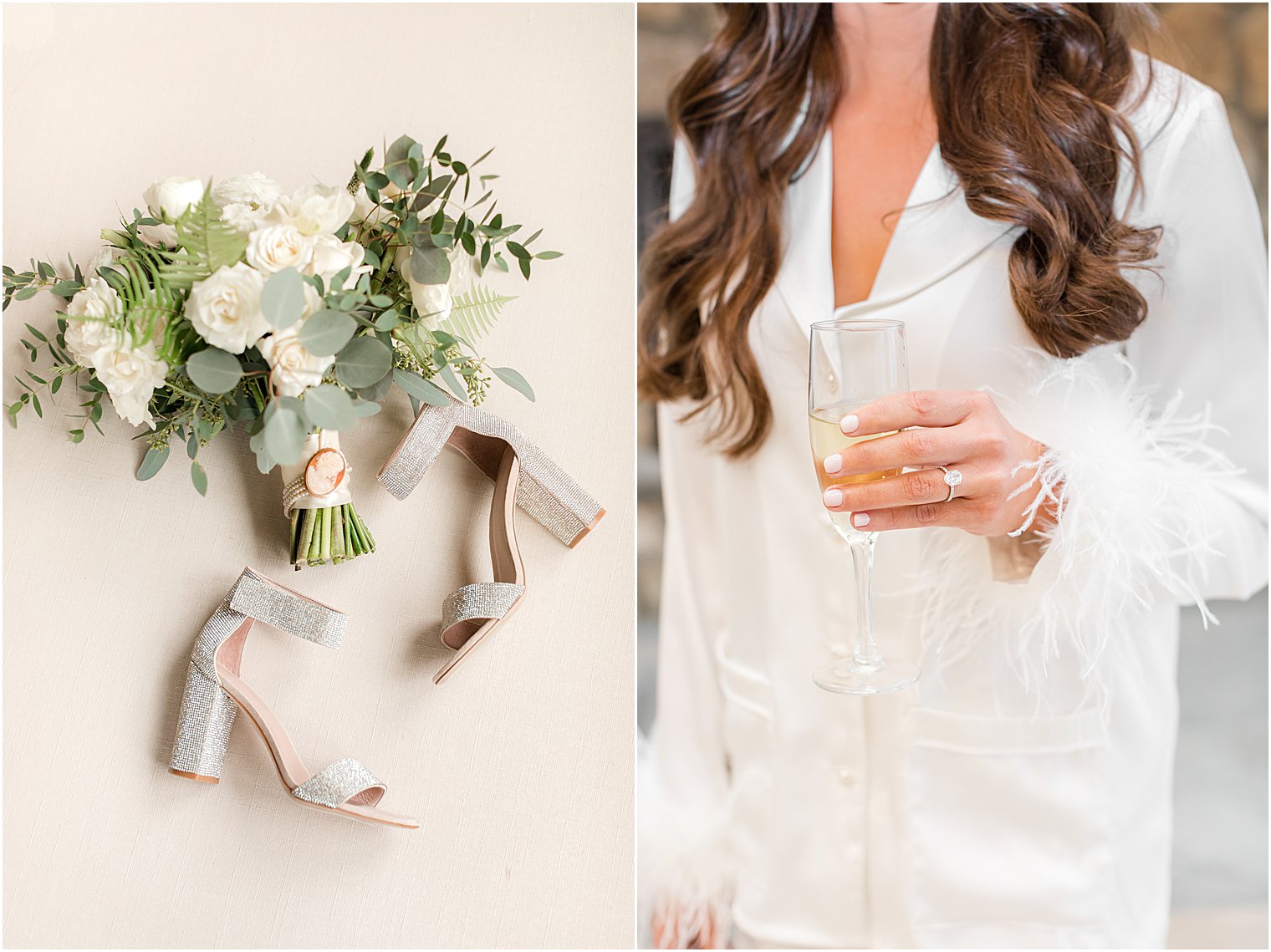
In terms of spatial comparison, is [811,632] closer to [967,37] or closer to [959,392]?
[959,392]

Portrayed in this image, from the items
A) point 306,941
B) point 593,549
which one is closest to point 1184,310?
point 593,549

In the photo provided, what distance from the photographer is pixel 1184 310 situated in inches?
41.1

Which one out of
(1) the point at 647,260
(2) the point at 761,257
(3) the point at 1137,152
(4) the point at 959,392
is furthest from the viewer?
(1) the point at 647,260

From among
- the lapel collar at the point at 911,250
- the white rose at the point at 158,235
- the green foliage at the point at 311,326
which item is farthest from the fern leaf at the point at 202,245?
the lapel collar at the point at 911,250

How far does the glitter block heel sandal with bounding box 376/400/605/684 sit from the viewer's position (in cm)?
84

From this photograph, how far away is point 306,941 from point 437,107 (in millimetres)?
871

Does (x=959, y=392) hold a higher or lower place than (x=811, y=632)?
higher

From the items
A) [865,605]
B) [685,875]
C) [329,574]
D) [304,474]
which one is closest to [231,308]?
[304,474]

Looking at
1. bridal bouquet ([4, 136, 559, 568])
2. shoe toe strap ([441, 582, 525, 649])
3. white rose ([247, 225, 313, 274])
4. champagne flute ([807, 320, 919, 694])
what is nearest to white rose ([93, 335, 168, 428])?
bridal bouquet ([4, 136, 559, 568])

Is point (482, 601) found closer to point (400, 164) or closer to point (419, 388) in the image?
point (419, 388)

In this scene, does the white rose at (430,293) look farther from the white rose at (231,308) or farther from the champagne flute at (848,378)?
the champagne flute at (848,378)

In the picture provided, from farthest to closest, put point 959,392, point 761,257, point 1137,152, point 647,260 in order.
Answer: point 647,260 < point 761,257 < point 1137,152 < point 959,392

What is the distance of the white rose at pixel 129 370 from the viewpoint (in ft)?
2.46

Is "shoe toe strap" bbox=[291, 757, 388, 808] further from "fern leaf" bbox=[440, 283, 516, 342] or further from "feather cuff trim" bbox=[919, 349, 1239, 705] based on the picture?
"feather cuff trim" bbox=[919, 349, 1239, 705]
